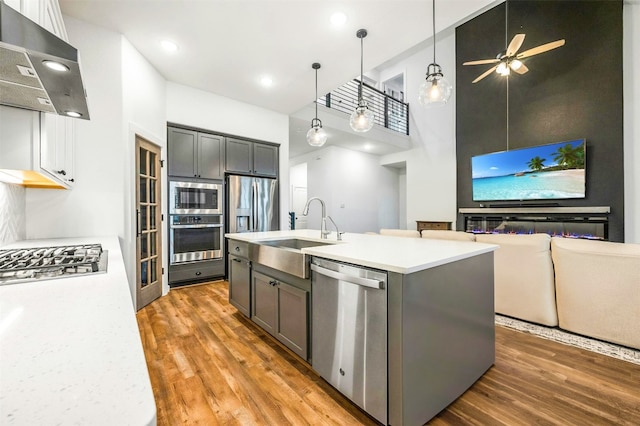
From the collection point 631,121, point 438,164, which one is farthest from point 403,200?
point 631,121

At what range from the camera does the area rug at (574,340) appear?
2025 millimetres

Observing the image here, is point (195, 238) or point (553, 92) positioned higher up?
point (553, 92)

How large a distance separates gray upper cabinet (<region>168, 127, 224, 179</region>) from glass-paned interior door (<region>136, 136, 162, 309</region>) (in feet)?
1.01

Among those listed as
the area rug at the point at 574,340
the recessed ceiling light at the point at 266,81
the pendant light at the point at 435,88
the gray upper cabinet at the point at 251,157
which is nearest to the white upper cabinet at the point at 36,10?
the recessed ceiling light at the point at 266,81

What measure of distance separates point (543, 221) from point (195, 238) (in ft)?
19.2

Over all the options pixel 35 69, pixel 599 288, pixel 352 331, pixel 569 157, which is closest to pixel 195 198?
pixel 35 69

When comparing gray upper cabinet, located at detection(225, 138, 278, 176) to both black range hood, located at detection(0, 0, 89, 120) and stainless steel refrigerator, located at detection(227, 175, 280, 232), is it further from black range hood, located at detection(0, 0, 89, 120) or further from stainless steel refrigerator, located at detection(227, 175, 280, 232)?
black range hood, located at detection(0, 0, 89, 120)

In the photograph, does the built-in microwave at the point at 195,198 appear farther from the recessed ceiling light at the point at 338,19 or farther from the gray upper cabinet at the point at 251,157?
the recessed ceiling light at the point at 338,19

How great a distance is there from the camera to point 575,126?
4.46 metres

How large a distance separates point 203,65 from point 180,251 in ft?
8.16

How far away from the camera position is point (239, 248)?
8.91 ft

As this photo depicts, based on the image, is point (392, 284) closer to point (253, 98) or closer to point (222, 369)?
point (222, 369)

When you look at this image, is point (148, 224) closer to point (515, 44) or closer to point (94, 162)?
point (94, 162)

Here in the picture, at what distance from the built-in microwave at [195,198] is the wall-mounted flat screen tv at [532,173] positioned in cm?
505
